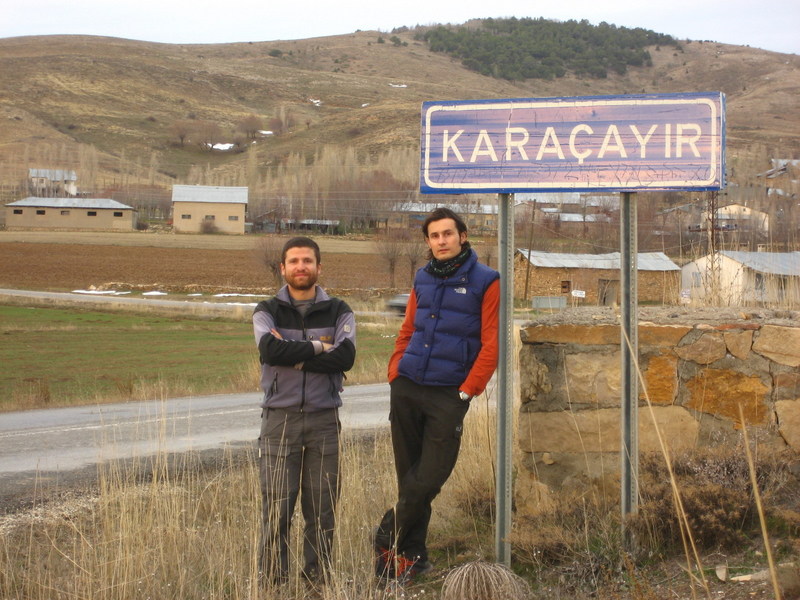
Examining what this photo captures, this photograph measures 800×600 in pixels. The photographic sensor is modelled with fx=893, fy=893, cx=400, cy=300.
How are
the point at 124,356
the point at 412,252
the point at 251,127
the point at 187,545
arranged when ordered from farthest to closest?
the point at 251,127 < the point at 412,252 < the point at 124,356 < the point at 187,545

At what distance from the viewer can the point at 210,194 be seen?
85.4 m

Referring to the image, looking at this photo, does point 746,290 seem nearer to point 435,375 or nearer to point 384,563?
point 435,375

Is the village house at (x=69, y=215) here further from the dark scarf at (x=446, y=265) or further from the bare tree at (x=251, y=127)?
the dark scarf at (x=446, y=265)

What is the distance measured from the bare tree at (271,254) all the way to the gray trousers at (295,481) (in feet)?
162

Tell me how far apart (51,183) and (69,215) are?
23.8 m

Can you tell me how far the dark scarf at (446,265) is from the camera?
4.32m

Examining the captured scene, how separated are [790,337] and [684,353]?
58cm

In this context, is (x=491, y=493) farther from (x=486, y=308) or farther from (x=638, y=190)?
(x=638, y=190)

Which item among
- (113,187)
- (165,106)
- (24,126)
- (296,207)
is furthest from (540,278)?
(165,106)

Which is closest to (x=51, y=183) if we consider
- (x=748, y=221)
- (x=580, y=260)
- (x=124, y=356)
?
(x=580, y=260)

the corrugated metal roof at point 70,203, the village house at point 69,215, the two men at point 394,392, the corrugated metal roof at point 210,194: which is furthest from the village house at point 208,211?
the two men at point 394,392

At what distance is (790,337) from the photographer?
16.5ft

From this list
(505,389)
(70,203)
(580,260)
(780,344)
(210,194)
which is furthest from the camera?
(70,203)

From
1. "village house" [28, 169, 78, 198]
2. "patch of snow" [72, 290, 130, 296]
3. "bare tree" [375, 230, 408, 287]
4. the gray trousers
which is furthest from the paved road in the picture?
"village house" [28, 169, 78, 198]
